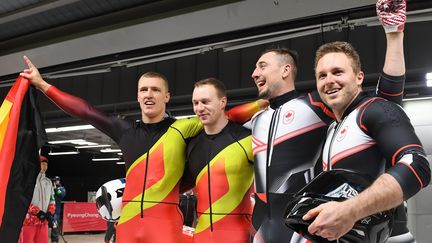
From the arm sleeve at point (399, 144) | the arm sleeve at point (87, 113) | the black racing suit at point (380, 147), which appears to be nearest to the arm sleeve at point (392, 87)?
the black racing suit at point (380, 147)

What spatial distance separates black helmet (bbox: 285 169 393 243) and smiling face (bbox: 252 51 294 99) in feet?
4.81

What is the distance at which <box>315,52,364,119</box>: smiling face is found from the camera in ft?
6.79

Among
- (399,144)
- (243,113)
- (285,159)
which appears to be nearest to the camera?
(399,144)

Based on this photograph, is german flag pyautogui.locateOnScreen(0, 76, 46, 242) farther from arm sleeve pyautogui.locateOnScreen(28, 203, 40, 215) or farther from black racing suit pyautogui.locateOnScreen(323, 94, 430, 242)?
arm sleeve pyautogui.locateOnScreen(28, 203, 40, 215)

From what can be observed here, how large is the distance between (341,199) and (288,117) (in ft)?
4.42

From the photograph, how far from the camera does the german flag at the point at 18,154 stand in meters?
3.68

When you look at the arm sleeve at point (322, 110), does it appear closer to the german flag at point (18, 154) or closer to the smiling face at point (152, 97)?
the smiling face at point (152, 97)

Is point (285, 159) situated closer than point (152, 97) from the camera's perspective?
Yes

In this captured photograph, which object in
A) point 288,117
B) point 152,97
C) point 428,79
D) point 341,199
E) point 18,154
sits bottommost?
point 341,199

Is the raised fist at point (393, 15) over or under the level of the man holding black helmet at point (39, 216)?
over

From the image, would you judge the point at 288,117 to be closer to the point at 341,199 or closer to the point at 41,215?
the point at 341,199

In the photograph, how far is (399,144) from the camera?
1.66 meters

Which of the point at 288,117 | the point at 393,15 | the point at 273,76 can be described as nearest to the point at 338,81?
the point at 393,15

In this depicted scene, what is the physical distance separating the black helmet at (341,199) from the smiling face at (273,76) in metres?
1.47
